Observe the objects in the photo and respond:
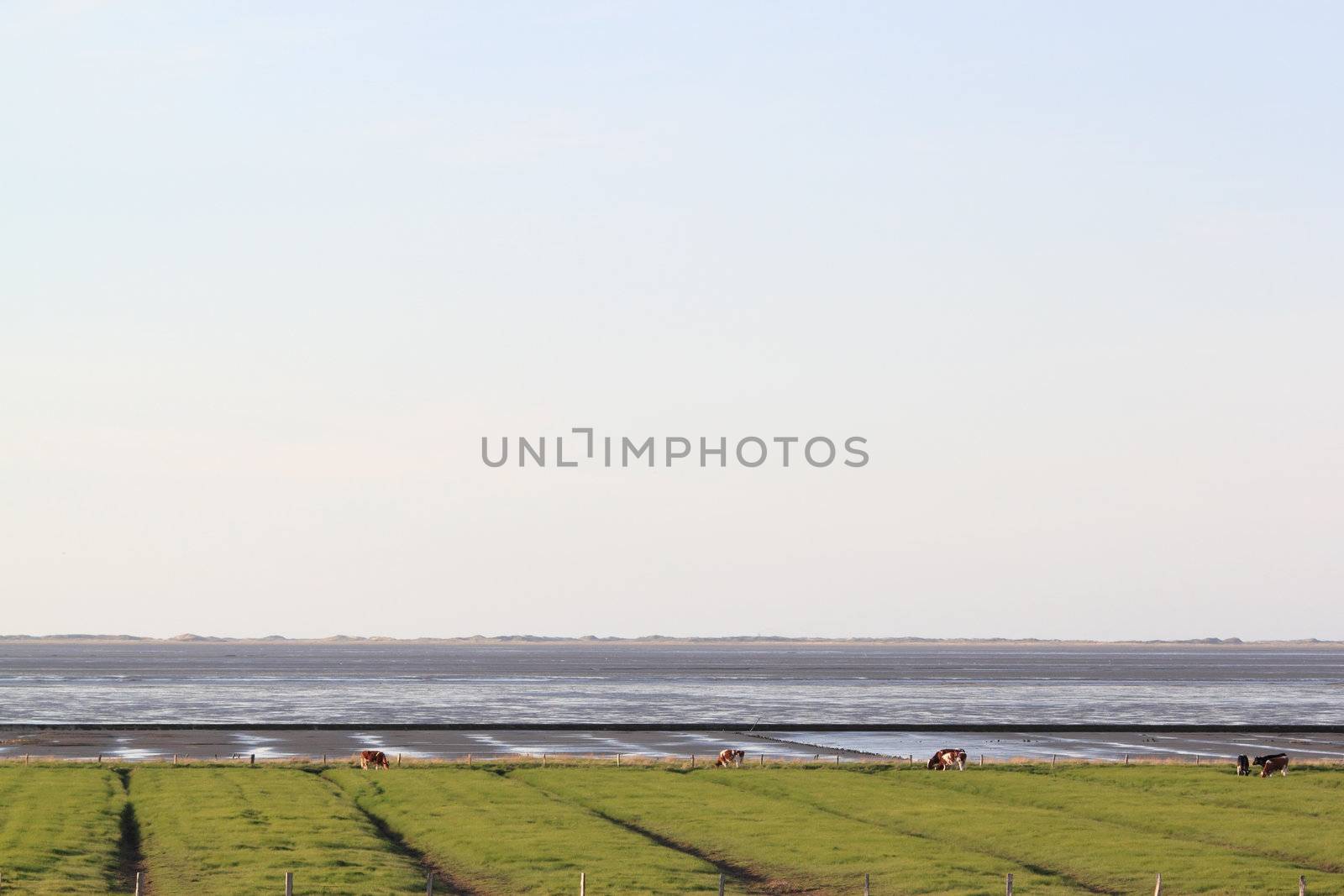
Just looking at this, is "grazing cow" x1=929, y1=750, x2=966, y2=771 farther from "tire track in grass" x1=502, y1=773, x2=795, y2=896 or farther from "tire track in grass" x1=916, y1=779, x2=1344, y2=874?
"tire track in grass" x1=502, y1=773, x2=795, y2=896

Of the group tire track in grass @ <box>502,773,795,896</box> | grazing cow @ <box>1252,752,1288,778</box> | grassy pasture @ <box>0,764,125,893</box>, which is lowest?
tire track in grass @ <box>502,773,795,896</box>

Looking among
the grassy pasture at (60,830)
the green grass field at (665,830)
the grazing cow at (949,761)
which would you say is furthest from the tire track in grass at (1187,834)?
the grassy pasture at (60,830)

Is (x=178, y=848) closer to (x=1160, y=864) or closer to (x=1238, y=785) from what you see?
(x=1160, y=864)

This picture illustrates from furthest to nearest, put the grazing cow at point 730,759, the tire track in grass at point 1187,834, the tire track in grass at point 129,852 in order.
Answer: the grazing cow at point 730,759 < the tire track in grass at point 1187,834 < the tire track in grass at point 129,852

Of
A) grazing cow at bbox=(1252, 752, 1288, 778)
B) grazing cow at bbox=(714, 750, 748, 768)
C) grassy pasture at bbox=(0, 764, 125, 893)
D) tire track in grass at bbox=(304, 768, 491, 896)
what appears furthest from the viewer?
grazing cow at bbox=(714, 750, 748, 768)

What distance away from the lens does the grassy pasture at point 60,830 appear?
42.7 meters

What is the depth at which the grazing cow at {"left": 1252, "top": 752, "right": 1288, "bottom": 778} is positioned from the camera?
2790 inches

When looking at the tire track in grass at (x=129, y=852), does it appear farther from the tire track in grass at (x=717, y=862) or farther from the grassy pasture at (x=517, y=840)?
the tire track in grass at (x=717, y=862)

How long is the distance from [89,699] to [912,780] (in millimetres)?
125581

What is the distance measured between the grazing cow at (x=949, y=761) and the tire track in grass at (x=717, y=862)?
70.3 ft

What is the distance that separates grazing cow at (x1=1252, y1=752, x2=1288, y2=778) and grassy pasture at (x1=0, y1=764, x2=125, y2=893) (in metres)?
A: 48.6

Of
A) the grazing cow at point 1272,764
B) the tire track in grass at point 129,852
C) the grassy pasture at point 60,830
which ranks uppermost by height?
the grazing cow at point 1272,764

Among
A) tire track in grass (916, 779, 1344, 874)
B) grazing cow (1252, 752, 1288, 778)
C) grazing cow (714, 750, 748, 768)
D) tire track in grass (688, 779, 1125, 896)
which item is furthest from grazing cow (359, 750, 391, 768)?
grazing cow (1252, 752, 1288, 778)

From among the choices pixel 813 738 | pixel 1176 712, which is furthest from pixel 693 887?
pixel 1176 712
